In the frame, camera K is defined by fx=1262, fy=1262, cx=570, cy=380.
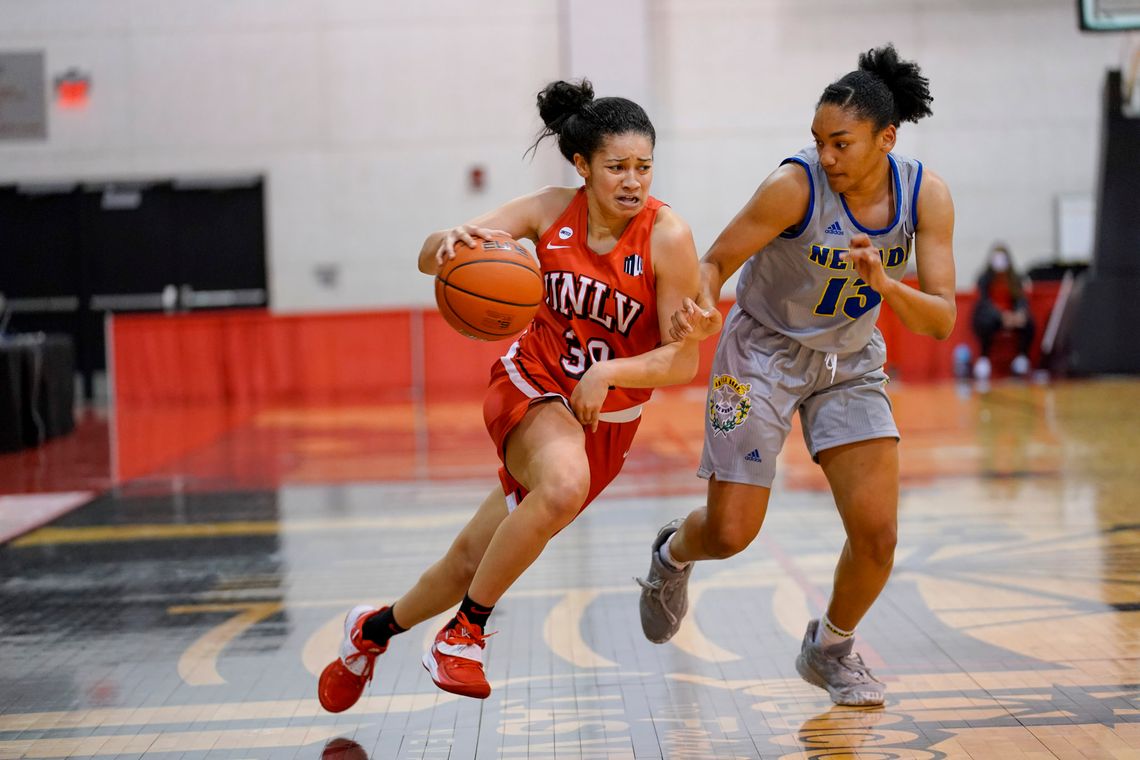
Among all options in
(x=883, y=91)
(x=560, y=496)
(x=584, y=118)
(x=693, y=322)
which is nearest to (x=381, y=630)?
(x=560, y=496)

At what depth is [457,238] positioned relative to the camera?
3.47m

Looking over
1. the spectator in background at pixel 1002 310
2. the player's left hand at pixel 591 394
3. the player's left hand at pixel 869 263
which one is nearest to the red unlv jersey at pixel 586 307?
the player's left hand at pixel 591 394

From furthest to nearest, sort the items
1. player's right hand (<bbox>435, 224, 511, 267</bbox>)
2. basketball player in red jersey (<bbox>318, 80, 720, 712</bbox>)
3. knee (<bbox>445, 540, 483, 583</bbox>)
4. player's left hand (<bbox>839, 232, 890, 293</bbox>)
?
knee (<bbox>445, 540, 483, 583</bbox>) < player's right hand (<bbox>435, 224, 511, 267</bbox>) < basketball player in red jersey (<bbox>318, 80, 720, 712</bbox>) < player's left hand (<bbox>839, 232, 890, 293</bbox>)

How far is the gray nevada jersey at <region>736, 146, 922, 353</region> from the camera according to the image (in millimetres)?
3533

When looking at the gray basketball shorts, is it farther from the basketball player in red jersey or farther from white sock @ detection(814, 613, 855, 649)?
white sock @ detection(814, 613, 855, 649)

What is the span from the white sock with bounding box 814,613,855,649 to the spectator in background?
10861 millimetres

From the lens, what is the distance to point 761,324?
383 cm

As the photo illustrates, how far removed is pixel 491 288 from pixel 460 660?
38.7 inches

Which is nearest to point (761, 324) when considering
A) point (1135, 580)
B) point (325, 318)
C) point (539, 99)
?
point (539, 99)

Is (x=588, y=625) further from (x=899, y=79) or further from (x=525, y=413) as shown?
(x=899, y=79)

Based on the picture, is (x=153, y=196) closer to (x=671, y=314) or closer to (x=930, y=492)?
(x=930, y=492)

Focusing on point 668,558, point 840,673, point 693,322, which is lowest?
point 840,673

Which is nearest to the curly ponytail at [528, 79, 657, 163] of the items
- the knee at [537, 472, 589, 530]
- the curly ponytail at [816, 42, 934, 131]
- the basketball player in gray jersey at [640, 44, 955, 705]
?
the basketball player in gray jersey at [640, 44, 955, 705]

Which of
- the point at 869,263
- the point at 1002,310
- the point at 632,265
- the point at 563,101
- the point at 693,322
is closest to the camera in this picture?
the point at 869,263
